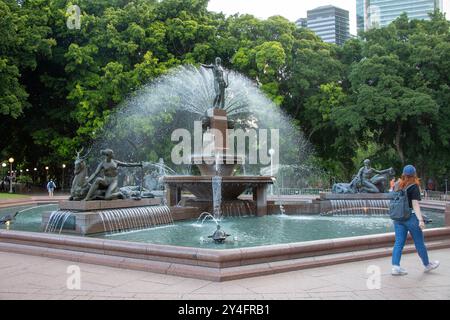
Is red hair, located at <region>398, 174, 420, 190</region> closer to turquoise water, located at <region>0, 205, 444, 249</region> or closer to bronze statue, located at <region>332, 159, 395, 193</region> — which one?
turquoise water, located at <region>0, 205, 444, 249</region>

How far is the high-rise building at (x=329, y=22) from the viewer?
4943 inches

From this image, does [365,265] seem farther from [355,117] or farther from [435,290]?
[355,117]

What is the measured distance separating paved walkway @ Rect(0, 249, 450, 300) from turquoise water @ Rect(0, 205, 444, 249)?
2340 mm

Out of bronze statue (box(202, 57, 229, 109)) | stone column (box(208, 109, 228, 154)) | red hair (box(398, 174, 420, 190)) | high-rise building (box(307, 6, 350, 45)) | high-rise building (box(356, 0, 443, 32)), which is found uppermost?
high-rise building (box(307, 6, 350, 45))

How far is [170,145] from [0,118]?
47.6 ft

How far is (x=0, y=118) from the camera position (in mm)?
36344

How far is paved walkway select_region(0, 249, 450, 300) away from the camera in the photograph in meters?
6.08

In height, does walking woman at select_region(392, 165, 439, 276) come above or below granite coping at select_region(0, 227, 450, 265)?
above

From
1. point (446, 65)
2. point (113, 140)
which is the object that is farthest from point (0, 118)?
point (446, 65)

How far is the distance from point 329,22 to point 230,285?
13449 cm

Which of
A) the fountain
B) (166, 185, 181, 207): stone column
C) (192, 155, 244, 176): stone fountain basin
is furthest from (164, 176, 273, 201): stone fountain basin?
(192, 155, 244, 176): stone fountain basin

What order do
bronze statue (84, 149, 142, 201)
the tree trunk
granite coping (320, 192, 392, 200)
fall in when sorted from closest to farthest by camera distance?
bronze statue (84, 149, 142, 201), granite coping (320, 192, 392, 200), the tree trunk

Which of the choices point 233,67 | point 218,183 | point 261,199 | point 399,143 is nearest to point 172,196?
point 218,183

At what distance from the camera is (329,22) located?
131500 millimetres
